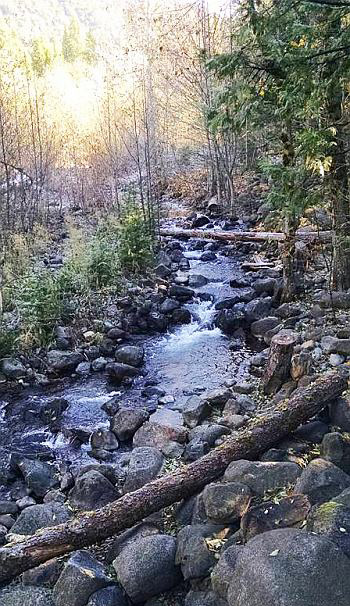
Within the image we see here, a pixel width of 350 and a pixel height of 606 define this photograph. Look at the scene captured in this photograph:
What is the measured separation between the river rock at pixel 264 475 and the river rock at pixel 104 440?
7.61ft

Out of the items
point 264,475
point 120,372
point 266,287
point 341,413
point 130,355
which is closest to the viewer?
point 264,475

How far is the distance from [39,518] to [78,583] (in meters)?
1.16

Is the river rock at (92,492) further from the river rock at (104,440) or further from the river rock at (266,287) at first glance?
the river rock at (266,287)

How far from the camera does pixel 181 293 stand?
1008 centimetres

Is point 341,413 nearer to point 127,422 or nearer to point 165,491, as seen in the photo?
point 165,491

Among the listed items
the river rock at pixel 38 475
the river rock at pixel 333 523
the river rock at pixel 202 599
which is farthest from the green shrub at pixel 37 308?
the river rock at pixel 333 523

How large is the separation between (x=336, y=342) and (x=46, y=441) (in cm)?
341

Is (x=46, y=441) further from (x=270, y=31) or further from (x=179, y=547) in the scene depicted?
(x=270, y=31)

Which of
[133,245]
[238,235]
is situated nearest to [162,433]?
[133,245]

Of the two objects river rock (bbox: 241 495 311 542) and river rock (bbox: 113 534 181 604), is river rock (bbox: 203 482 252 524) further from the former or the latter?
river rock (bbox: 113 534 181 604)

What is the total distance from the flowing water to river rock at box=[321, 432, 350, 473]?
2.81 metres

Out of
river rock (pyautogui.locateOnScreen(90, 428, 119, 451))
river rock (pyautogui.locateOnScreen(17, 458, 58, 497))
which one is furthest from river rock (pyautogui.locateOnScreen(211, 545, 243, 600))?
river rock (pyautogui.locateOnScreen(90, 428, 119, 451))

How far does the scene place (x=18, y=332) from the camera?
25.2 feet

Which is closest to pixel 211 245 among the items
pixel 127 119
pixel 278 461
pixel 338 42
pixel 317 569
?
pixel 127 119
